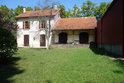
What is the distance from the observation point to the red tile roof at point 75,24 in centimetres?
1670

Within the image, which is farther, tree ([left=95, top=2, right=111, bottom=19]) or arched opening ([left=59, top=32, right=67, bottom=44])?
tree ([left=95, top=2, right=111, bottom=19])

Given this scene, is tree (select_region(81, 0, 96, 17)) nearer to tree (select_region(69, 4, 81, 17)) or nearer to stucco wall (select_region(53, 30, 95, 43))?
tree (select_region(69, 4, 81, 17))

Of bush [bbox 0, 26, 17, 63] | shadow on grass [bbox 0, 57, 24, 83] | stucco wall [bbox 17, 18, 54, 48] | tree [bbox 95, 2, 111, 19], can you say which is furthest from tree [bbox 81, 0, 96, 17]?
shadow on grass [bbox 0, 57, 24, 83]

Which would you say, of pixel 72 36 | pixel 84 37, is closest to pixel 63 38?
pixel 72 36

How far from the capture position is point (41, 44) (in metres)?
18.9

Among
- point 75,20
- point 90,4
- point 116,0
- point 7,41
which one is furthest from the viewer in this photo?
point 90,4

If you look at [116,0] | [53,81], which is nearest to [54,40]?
[116,0]

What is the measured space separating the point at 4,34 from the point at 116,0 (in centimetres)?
706

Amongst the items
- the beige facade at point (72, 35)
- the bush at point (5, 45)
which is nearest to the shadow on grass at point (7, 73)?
the bush at point (5, 45)

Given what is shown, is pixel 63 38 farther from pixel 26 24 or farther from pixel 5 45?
pixel 5 45

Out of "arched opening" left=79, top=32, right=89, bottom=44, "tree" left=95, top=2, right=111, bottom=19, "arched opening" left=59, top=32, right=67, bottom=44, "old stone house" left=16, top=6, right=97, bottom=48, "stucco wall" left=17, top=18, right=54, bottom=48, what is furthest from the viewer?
"tree" left=95, top=2, right=111, bottom=19

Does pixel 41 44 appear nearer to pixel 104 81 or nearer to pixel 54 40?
pixel 54 40

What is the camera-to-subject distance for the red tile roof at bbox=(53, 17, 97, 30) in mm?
16703

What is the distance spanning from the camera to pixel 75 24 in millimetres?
17781
